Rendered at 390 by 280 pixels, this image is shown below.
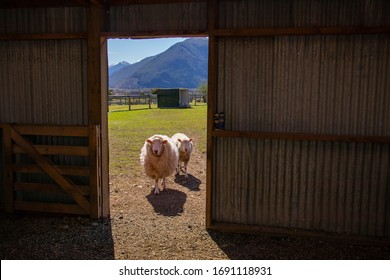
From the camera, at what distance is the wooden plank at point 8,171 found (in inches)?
280

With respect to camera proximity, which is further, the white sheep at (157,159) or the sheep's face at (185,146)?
the sheep's face at (185,146)

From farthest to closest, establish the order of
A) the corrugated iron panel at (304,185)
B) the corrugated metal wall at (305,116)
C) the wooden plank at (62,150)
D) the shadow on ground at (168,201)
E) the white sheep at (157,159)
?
the white sheep at (157,159), the shadow on ground at (168,201), the wooden plank at (62,150), the corrugated iron panel at (304,185), the corrugated metal wall at (305,116)

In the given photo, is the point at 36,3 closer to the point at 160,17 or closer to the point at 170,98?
the point at 160,17

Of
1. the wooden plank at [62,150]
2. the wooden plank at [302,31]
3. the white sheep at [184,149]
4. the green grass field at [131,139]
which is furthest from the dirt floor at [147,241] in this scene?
the green grass field at [131,139]

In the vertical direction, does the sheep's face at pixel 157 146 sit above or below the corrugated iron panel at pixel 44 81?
below

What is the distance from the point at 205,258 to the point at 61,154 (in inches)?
143

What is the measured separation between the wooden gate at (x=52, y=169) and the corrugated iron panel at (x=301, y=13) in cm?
338

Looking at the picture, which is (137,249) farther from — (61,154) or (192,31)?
(192,31)

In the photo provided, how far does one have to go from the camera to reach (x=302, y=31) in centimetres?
584

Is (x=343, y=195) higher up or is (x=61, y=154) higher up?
(x=61, y=154)

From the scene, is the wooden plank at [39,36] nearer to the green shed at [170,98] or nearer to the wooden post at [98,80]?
the wooden post at [98,80]

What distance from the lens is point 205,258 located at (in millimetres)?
5523
